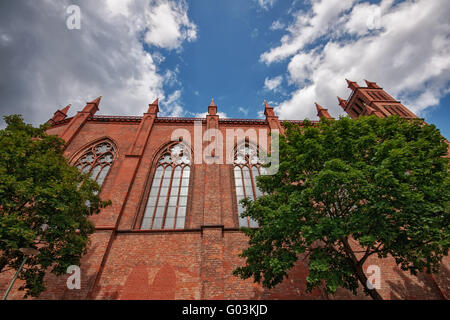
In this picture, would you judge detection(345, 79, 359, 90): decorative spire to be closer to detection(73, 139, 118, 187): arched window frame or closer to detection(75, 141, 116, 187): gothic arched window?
detection(73, 139, 118, 187): arched window frame

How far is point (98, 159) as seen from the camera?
14305mm

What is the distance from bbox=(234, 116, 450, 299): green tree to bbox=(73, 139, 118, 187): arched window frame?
11.2 m

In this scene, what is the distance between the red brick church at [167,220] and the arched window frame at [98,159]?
0.07 meters

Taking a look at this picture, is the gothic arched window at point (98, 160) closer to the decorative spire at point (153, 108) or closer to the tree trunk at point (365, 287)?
the decorative spire at point (153, 108)

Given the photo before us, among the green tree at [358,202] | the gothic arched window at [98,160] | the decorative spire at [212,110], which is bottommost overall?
the green tree at [358,202]

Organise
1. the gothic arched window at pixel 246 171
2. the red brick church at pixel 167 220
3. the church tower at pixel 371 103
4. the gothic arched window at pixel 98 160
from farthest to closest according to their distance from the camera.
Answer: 1. the church tower at pixel 371 103
2. the gothic arched window at pixel 98 160
3. the gothic arched window at pixel 246 171
4. the red brick church at pixel 167 220

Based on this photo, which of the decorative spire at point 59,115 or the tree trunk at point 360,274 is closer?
the tree trunk at point 360,274

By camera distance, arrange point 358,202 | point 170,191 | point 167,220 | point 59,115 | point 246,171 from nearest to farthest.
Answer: point 358,202, point 167,220, point 170,191, point 246,171, point 59,115

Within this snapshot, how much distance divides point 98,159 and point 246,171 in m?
10.5

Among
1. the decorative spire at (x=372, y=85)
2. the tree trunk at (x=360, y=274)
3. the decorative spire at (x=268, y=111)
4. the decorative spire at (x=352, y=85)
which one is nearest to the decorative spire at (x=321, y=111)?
the decorative spire at (x=268, y=111)

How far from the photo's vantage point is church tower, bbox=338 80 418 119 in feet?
69.3

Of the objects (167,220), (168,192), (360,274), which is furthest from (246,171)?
(360,274)

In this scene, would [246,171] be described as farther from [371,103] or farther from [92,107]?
[371,103]

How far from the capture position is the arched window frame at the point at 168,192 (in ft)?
36.8
